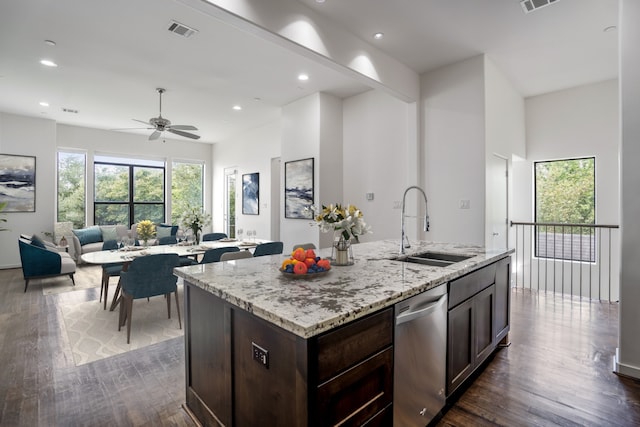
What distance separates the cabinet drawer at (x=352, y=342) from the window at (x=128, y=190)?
28.5ft

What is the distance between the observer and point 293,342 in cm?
115

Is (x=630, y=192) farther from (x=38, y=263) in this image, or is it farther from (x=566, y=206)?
(x=38, y=263)

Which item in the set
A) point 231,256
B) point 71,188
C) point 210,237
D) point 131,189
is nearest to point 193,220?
point 210,237

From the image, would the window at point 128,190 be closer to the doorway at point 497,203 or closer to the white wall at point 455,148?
the white wall at point 455,148

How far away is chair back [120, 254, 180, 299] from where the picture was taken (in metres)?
3.16

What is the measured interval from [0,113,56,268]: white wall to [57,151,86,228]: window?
44 centimetres

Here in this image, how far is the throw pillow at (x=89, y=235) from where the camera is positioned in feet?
23.0

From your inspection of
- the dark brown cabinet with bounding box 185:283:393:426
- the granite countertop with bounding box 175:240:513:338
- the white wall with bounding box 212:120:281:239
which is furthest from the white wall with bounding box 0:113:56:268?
the dark brown cabinet with bounding box 185:283:393:426

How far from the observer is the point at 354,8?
314 cm

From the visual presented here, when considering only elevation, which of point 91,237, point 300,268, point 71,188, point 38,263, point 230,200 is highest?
point 71,188

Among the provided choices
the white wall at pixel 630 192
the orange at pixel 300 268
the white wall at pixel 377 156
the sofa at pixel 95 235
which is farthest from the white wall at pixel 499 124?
the sofa at pixel 95 235

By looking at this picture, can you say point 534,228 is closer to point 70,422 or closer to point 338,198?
point 338,198

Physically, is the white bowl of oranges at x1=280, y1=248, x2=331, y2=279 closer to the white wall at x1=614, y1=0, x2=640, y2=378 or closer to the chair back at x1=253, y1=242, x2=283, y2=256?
the chair back at x1=253, y1=242, x2=283, y2=256

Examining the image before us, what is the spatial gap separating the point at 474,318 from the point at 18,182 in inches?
340
